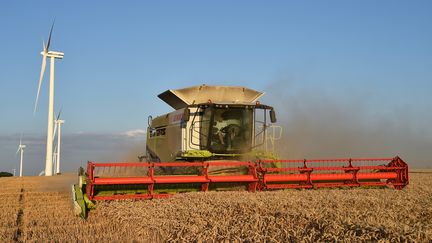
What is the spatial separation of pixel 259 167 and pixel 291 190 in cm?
87

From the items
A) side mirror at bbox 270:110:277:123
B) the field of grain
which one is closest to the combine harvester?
side mirror at bbox 270:110:277:123

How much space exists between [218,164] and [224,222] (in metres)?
4.44

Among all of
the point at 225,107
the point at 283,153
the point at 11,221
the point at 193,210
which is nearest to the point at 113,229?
the point at 193,210

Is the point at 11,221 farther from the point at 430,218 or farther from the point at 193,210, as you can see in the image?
the point at 430,218

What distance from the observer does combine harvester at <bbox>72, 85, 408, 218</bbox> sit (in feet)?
28.2

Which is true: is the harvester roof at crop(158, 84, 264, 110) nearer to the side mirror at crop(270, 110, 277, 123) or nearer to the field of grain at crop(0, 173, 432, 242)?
the side mirror at crop(270, 110, 277, 123)

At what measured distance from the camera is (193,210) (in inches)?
248

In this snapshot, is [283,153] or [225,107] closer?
[225,107]

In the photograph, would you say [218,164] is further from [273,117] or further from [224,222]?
[224,222]

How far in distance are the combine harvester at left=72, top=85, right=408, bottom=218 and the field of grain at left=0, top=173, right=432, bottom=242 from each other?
99cm

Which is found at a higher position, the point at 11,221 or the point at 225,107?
the point at 225,107

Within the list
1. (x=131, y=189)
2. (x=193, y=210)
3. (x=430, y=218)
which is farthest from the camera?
(x=131, y=189)

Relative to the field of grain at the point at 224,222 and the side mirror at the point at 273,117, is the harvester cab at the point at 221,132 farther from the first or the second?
the field of grain at the point at 224,222

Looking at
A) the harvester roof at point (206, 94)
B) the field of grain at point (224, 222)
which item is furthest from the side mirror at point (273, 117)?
the field of grain at point (224, 222)
